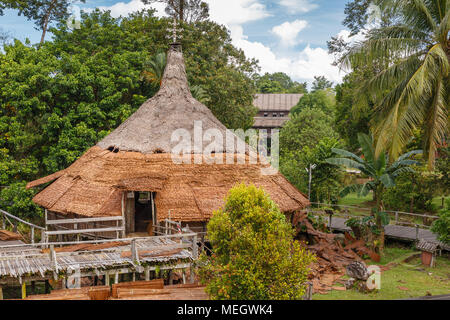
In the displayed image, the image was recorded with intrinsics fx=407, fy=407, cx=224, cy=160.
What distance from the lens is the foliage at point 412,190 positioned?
24578mm

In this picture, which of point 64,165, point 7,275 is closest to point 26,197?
point 64,165

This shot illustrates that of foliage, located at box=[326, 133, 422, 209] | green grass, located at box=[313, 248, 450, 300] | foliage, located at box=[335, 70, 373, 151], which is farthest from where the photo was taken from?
foliage, located at box=[335, 70, 373, 151]

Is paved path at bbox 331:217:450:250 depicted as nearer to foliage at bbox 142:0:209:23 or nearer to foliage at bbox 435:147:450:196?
foliage at bbox 435:147:450:196

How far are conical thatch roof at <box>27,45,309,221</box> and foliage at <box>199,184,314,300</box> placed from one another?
21.7ft

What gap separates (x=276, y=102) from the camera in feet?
226

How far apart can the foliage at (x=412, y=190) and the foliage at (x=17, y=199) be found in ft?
72.3

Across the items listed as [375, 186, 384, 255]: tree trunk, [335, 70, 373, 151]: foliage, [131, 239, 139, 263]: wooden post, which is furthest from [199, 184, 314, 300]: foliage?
[335, 70, 373, 151]: foliage

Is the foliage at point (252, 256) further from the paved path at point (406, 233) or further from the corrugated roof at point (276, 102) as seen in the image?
the corrugated roof at point (276, 102)

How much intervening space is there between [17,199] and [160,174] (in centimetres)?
1016

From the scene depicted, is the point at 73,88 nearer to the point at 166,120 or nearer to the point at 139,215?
the point at 166,120

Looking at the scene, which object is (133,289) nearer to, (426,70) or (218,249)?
(218,249)

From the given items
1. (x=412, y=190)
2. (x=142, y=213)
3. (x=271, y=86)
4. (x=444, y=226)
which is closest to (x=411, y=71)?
(x=444, y=226)

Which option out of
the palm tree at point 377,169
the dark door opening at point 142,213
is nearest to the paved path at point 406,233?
the palm tree at point 377,169

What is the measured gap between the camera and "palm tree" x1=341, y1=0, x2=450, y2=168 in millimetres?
→ 15031
